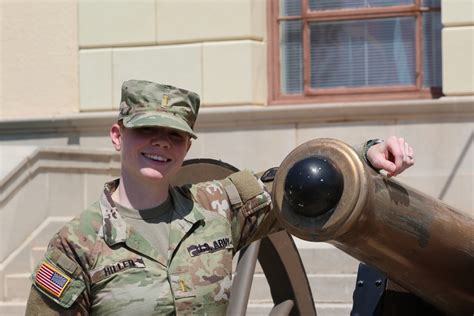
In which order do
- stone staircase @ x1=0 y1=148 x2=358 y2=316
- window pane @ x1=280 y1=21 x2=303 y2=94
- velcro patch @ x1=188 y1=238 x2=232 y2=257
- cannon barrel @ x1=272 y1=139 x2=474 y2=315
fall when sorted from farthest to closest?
window pane @ x1=280 y1=21 x2=303 y2=94
stone staircase @ x1=0 y1=148 x2=358 y2=316
velcro patch @ x1=188 y1=238 x2=232 y2=257
cannon barrel @ x1=272 y1=139 x2=474 y2=315

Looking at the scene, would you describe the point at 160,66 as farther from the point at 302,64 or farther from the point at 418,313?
the point at 418,313

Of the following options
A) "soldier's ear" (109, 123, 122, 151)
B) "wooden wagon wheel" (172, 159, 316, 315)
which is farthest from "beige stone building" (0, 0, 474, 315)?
"soldier's ear" (109, 123, 122, 151)

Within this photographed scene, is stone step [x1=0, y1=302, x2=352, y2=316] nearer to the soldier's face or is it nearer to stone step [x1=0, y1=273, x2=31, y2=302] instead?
stone step [x1=0, y1=273, x2=31, y2=302]

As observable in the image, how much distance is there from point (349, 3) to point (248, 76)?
2.82ft

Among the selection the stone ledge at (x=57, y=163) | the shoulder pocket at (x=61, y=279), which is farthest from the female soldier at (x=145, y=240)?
the stone ledge at (x=57, y=163)

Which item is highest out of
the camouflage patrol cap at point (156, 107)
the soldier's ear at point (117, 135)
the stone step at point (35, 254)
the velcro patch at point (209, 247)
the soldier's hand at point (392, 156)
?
the camouflage patrol cap at point (156, 107)

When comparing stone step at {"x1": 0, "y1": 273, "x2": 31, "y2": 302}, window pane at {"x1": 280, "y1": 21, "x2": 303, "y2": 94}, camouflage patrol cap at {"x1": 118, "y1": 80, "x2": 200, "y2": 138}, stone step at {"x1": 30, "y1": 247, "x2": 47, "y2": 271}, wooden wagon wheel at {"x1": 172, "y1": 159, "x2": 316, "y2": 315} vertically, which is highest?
window pane at {"x1": 280, "y1": 21, "x2": 303, "y2": 94}

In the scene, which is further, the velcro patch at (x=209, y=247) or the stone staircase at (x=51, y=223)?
the stone staircase at (x=51, y=223)

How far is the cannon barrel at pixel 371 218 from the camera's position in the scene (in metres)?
2.94

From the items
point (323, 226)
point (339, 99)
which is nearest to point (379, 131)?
point (339, 99)

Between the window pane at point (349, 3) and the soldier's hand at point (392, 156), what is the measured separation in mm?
6280

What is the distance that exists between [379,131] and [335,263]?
1.71 m

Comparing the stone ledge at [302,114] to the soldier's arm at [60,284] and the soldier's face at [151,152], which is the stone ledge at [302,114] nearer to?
the soldier's face at [151,152]

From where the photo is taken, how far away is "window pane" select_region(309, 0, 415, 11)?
31.0ft
